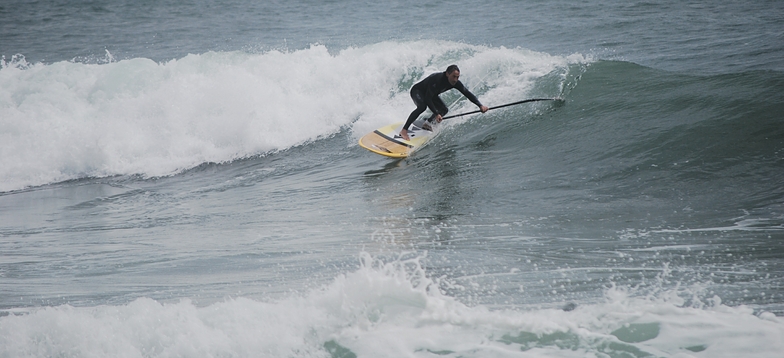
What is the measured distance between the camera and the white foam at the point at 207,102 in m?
12.2

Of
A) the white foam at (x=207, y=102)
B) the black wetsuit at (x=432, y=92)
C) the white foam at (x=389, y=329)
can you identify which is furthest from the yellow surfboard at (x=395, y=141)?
the white foam at (x=389, y=329)

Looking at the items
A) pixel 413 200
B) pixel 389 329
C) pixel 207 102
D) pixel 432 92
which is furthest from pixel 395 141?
pixel 389 329

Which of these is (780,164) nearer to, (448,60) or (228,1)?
(448,60)

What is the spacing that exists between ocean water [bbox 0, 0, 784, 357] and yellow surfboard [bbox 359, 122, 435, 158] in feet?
0.83

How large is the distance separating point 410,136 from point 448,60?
469cm

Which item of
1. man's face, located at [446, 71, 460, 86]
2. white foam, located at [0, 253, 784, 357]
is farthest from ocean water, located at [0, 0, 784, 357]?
man's face, located at [446, 71, 460, 86]

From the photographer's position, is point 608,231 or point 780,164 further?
point 780,164

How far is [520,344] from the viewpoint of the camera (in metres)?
4.09

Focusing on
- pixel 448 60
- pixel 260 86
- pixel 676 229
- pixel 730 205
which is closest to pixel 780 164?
pixel 730 205

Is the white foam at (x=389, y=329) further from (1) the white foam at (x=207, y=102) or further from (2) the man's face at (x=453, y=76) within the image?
(1) the white foam at (x=207, y=102)

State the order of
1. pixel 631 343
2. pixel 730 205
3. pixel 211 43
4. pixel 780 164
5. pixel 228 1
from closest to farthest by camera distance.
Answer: pixel 631 343 < pixel 730 205 < pixel 780 164 < pixel 211 43 < pixel 228 1

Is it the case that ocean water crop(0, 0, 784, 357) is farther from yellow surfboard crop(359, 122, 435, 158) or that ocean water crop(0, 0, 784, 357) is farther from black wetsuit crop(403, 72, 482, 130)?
black wetsuit crop(403, 72, 482, 130)

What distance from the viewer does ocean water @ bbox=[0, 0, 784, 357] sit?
4.27 m

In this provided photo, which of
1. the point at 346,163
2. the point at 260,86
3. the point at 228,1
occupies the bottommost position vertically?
the point at 346,163
